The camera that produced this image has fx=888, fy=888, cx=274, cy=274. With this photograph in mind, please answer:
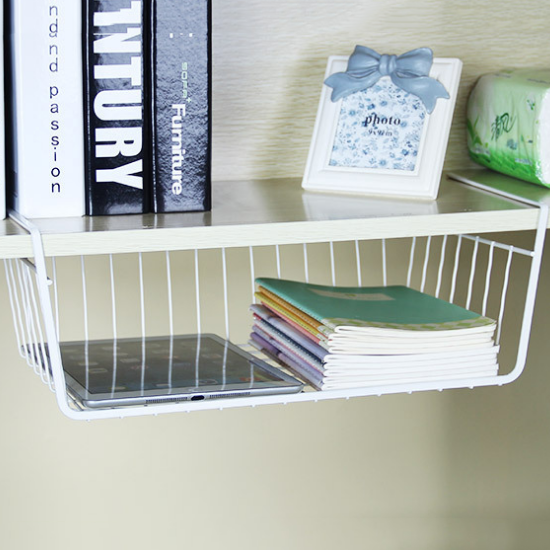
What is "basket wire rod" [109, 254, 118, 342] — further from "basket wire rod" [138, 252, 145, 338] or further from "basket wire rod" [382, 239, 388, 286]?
"basket wire rod" [382, 239, 388, 286]

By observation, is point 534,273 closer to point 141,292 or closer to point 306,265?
point 306,265

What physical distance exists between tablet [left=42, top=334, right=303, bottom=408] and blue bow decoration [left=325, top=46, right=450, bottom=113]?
0.32m

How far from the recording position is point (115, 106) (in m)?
0.80

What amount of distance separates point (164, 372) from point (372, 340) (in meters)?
0.22

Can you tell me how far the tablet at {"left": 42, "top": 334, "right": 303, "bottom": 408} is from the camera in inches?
33.4

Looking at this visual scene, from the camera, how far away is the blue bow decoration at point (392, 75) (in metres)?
0.97

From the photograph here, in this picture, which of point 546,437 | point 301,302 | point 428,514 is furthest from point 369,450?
point 301,302

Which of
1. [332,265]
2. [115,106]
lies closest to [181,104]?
[115,106]

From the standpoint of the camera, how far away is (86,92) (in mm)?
→ 788

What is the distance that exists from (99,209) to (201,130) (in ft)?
0.39

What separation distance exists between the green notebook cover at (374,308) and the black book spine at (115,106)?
0.23 meters

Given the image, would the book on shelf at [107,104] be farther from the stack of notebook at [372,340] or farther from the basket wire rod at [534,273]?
the basket wire rod at [534,273]

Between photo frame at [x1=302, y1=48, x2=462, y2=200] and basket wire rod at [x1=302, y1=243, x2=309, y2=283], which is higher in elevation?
→ photo frame at [x1=302, y1=48, x2=462, y2=200]

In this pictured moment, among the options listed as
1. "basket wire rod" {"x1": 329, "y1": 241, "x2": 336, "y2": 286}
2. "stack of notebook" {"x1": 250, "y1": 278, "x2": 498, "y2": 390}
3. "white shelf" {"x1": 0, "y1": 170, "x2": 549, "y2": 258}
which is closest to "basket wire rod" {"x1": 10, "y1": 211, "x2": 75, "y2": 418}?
"white shelf" {"x1": 0, "y1": 170, "x2": 549, "y2": 258}
